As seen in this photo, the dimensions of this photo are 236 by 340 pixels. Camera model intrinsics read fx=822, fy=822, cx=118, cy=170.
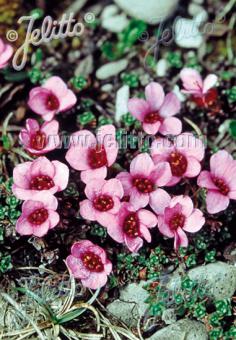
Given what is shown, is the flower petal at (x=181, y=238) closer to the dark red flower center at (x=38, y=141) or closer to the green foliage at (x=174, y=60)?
the dark red flower center at (x=38, y=141)

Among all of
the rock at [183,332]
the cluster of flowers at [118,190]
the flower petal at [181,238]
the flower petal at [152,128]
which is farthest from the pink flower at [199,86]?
the rock at [183,332]

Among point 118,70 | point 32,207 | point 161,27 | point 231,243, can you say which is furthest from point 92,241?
point 161,27

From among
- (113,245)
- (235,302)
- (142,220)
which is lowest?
(235,302)

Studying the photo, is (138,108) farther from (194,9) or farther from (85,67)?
(194,9)

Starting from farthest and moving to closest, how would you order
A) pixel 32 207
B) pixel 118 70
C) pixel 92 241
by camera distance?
pixel 118 70 < pixel 92 241 < pixel 32 207

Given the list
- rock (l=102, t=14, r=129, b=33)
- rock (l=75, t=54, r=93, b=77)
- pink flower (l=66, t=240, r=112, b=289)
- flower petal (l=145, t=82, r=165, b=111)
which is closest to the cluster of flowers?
pink flower (l=66, t=240, r=112, b=289)

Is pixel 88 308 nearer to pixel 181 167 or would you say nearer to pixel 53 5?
pixel 181 167
